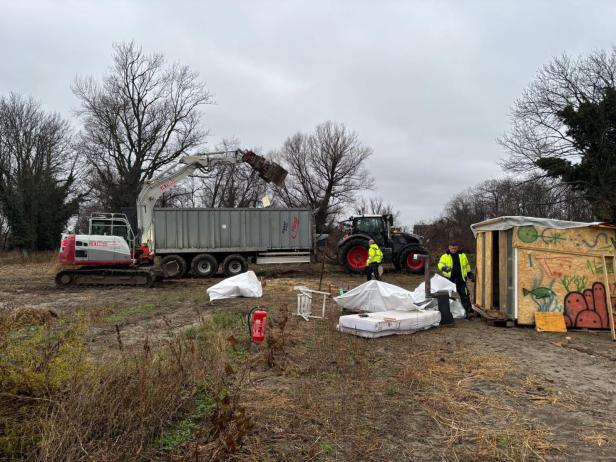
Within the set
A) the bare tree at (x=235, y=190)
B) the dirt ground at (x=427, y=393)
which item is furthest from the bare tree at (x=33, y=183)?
the dirt ground at (x=427, y=393)

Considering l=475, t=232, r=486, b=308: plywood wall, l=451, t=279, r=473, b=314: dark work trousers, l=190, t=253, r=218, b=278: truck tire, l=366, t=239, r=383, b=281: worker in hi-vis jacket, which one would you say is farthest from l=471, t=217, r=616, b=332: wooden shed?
l=190, t=253, r=218, b=278: truck tire

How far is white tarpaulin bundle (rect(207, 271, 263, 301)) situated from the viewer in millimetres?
12227

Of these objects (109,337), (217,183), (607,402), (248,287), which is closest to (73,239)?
(248,287)

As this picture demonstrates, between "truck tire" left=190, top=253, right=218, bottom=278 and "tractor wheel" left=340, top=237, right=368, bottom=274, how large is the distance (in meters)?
4.90

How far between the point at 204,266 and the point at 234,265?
1.13 m

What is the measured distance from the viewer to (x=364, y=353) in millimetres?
6723

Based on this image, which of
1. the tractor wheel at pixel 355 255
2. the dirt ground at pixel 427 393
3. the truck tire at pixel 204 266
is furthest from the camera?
the tractor wheel at pixel 355 255

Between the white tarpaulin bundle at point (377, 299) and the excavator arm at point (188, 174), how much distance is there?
9.06 m

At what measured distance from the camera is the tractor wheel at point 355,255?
61.1 ft

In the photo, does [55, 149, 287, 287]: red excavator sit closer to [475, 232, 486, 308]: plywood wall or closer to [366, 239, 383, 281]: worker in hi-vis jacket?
[366, 239, 383, 281]: worker in hi-vis jacket

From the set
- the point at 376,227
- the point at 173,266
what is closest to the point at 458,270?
the point at 376,227

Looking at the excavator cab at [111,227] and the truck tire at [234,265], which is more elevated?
the excavator cab at [111,227]

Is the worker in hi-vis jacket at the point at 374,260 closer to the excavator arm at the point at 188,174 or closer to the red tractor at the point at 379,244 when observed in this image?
the red tractor at the point at 379,244

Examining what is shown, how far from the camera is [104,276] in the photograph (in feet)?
52.4
